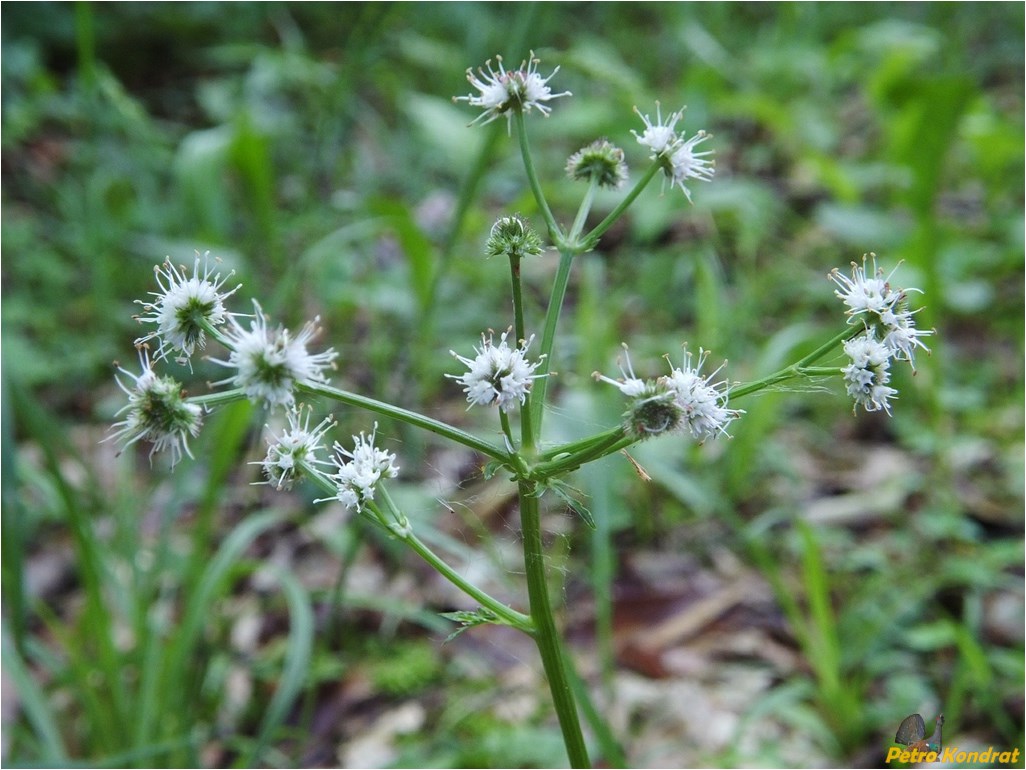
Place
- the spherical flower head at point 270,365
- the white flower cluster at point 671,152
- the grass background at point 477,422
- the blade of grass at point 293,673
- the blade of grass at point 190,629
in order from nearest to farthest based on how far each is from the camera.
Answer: the spherical flower head at point 270,365, the white flower cluster at point 671,152, the blade of grass at point 293,673, the blade of grass at point 190,629, the grass background at point 477,422

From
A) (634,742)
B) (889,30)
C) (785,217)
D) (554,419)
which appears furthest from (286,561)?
(889,30)

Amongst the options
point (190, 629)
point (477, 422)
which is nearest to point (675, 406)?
point (190, 629)

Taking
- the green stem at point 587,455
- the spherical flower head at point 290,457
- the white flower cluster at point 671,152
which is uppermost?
the white flower cluster at point 671,152

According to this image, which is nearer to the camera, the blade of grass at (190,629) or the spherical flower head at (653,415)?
the spherical flower head at (653,415)

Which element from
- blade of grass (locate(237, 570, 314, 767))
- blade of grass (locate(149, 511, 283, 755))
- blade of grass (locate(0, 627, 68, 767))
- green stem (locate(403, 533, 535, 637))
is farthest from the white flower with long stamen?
blade of grass (locate(0, 627, 68, 767))

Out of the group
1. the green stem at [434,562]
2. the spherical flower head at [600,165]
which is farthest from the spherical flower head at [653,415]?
the spherical flower head at [600,165]

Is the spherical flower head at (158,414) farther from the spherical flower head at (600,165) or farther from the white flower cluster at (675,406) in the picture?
the spherical flower head at (600,165)
